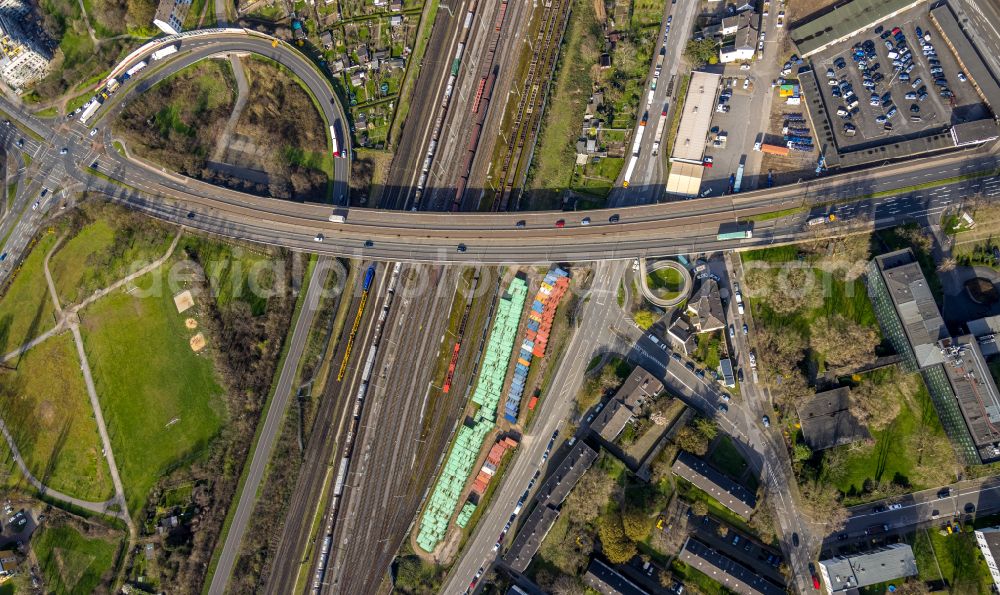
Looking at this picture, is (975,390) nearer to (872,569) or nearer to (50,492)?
(872,569)

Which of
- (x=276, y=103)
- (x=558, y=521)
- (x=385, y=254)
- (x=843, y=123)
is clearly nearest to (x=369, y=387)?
(x=385, y=254)

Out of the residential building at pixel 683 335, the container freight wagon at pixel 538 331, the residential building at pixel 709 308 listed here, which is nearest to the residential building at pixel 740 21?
the residential building at pixel 709 308

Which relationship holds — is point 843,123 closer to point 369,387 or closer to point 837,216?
point 837,216

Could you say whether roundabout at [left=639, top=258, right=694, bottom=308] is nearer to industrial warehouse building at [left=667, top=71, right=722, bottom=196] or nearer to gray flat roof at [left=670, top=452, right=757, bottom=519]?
Result: industrial warehouse building at [left=667, top=71, right=722, bottom=196]

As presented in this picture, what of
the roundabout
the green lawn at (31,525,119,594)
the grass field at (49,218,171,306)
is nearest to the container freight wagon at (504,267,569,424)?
the roundabout

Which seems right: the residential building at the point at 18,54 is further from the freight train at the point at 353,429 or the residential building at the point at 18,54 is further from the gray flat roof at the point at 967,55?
the gray flat roof at the point at 967,55

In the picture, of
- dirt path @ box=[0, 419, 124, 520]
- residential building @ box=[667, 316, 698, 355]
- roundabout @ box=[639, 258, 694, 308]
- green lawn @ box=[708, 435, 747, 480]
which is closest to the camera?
green lawn @ box=[708, 435, 747, 480]

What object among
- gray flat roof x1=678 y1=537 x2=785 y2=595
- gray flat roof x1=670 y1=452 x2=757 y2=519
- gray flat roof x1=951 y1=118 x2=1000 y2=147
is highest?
gray flat roof x1=951 y1=118 x2=1000 y2=147
